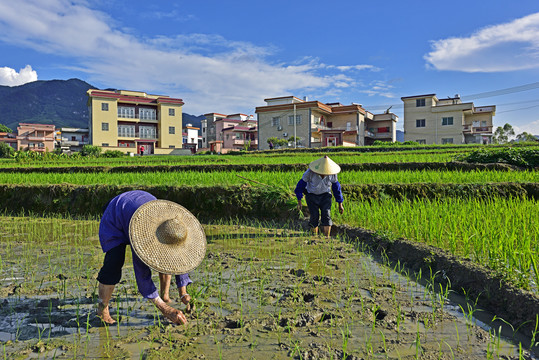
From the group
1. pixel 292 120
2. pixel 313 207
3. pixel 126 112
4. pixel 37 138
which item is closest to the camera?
pixel 313 207

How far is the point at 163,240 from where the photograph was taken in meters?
1.90

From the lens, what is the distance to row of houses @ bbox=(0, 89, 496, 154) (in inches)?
1268

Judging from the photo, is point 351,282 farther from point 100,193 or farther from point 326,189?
point 100,193

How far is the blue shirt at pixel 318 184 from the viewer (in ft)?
14.5

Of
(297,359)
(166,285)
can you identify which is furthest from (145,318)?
(297,359)

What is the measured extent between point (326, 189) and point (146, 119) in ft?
121

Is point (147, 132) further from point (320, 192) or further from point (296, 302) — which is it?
point (296, 302)

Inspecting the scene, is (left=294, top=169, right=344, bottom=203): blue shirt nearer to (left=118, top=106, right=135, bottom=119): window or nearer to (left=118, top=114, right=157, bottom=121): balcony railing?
(left=118, top=114, right=157, bottom=121): balcony railing

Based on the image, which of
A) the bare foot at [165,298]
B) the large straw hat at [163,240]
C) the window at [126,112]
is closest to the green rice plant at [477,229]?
the large straw hat at [163,240]

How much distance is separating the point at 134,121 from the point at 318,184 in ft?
119

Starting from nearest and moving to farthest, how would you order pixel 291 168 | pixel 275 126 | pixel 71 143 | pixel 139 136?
pixel 291 168 → pixel 275 126 → pixel 139 136 → pixel 71 143

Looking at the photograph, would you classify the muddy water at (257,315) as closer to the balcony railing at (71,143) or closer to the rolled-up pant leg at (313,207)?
the rolled-up pant leg at (313,207)

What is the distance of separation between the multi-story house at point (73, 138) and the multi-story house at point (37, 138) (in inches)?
41.8

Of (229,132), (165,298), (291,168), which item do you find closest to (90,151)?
(229,132)
